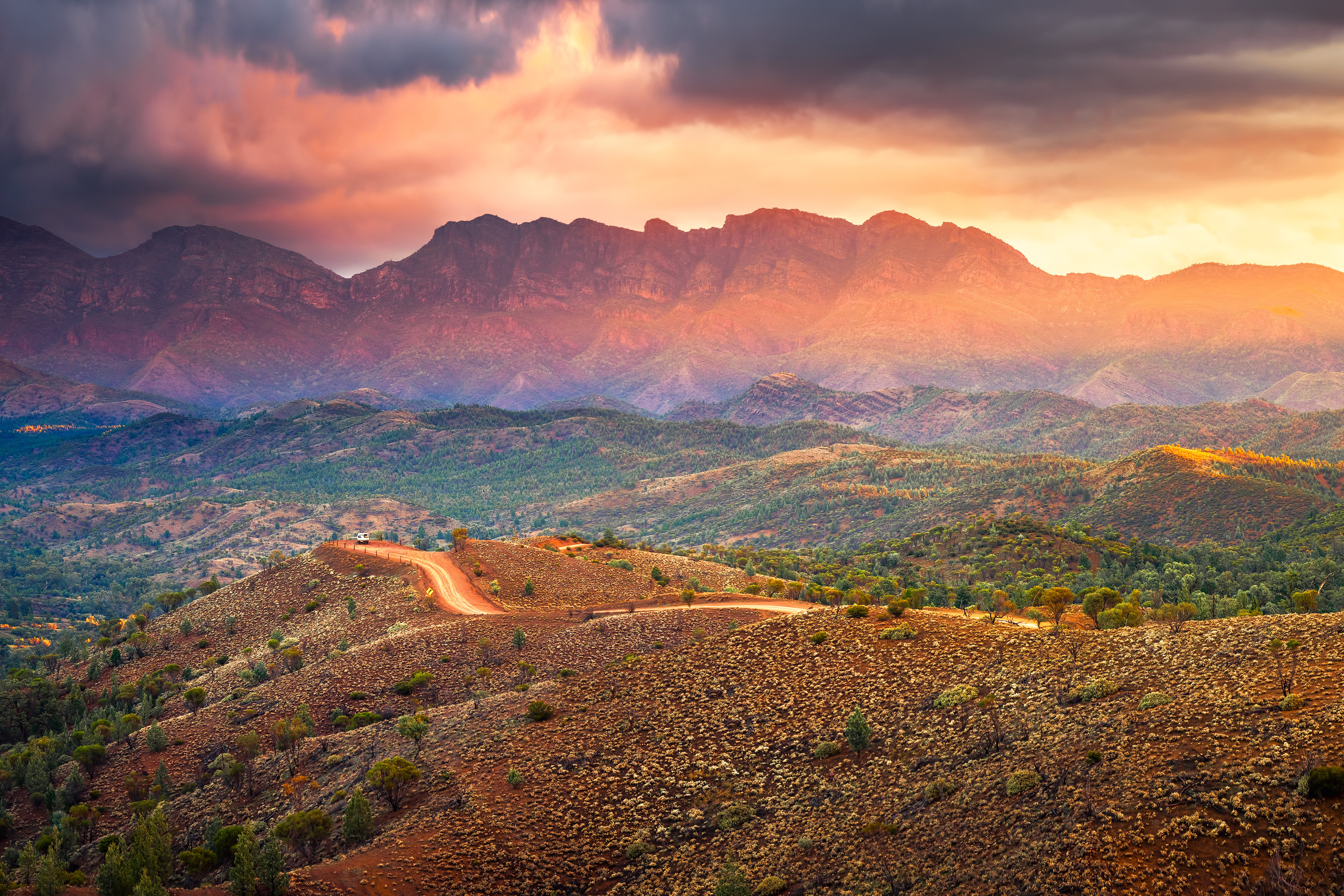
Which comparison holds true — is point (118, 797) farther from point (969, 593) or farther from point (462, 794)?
point (969, 593)

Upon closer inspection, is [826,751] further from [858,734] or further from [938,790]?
[938,790]

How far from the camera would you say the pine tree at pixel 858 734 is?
138ft

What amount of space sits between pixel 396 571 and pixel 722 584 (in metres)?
42.1

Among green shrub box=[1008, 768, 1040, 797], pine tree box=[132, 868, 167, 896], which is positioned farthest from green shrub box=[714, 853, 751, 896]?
pine tree box=[132, 868, 167, 896]

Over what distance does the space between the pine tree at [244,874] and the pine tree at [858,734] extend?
28.2m

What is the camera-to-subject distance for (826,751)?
43.9 m

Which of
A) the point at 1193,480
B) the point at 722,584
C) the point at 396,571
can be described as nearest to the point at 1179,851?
the point at 722,584

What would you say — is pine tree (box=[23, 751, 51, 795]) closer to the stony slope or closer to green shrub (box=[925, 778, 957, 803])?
the stony slope

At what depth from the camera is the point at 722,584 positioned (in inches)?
3959

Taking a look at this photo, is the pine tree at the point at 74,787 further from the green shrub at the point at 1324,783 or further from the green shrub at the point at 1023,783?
the green shrub at the point at 1324,783

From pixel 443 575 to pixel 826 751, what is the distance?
69608 mm

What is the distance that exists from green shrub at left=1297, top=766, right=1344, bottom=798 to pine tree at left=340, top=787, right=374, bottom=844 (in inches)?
1592

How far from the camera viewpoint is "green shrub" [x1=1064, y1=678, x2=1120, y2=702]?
39.1m

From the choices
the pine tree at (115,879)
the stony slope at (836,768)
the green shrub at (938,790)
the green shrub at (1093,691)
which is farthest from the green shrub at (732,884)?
the pine tree at (115,879)
